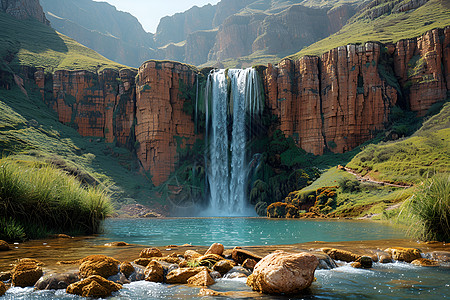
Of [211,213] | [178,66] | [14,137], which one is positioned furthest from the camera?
[178,66]

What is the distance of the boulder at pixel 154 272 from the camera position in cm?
666

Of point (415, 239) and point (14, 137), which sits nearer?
point (415, 239)

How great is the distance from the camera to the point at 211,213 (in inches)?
1937

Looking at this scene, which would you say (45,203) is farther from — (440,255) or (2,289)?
(440,255)

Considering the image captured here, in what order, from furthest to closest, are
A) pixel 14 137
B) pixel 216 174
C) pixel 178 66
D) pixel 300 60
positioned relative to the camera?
pixel 178 66 → pixel 300 60 → pixel 216 174 → pixel 14 137

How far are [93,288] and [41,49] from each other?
80424 millimetres

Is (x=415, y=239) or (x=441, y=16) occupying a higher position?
(x=441, y=16)

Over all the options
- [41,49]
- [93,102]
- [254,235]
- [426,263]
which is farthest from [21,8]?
[426,263]

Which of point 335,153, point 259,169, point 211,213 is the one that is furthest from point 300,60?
point 211,213

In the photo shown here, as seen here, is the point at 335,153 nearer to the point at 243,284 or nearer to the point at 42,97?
the point at 243,284

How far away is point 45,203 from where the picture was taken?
11547 mm

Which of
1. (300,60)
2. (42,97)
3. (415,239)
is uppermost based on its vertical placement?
(300,60)

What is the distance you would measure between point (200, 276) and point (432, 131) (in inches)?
1693

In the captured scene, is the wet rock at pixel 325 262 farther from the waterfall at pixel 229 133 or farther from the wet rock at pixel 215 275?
the waterfall at pixel 229 133
